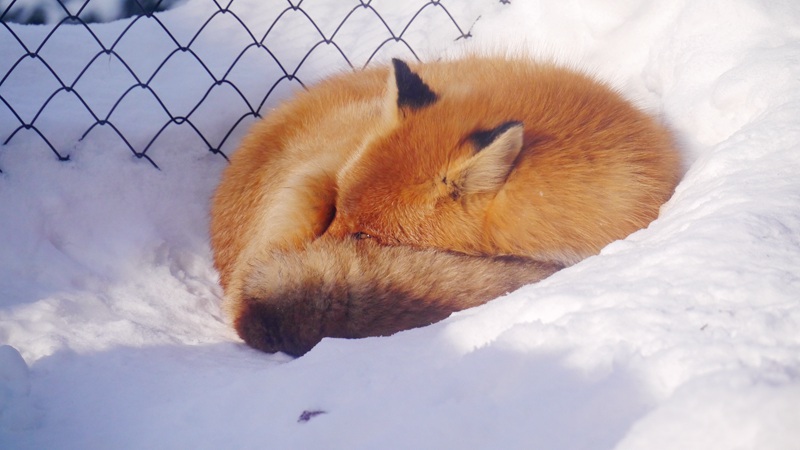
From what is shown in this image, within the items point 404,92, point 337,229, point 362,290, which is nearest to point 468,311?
point 362,290

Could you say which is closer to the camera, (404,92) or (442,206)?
(442,206)

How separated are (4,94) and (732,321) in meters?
2.88

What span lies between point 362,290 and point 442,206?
1.17 ft

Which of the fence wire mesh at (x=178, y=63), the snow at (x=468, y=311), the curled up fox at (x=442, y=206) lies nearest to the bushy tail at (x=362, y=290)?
the curled up fox at (x=442, y=206)

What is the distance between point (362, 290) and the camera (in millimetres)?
1755

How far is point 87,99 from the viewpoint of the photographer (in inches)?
112

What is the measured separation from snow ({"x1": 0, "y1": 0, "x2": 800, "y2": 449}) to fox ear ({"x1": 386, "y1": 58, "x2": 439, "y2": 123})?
2.50ft

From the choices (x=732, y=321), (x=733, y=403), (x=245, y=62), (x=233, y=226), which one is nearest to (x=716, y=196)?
(x=732, y=321)

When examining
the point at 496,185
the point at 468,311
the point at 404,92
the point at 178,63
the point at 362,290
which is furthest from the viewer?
the point at 178,63

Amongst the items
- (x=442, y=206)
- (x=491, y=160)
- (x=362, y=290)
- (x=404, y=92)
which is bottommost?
(x=362, y=290)

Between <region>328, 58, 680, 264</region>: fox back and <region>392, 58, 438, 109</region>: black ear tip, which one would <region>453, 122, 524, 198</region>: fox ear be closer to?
<region>328, 58, 680, 264</region>: fox back

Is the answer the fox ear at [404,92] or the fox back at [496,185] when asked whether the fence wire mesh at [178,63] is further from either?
the fox back at [496,185]

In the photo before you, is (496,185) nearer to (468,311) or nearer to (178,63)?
(468,311)

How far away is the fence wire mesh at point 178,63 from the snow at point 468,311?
22 millimetres
